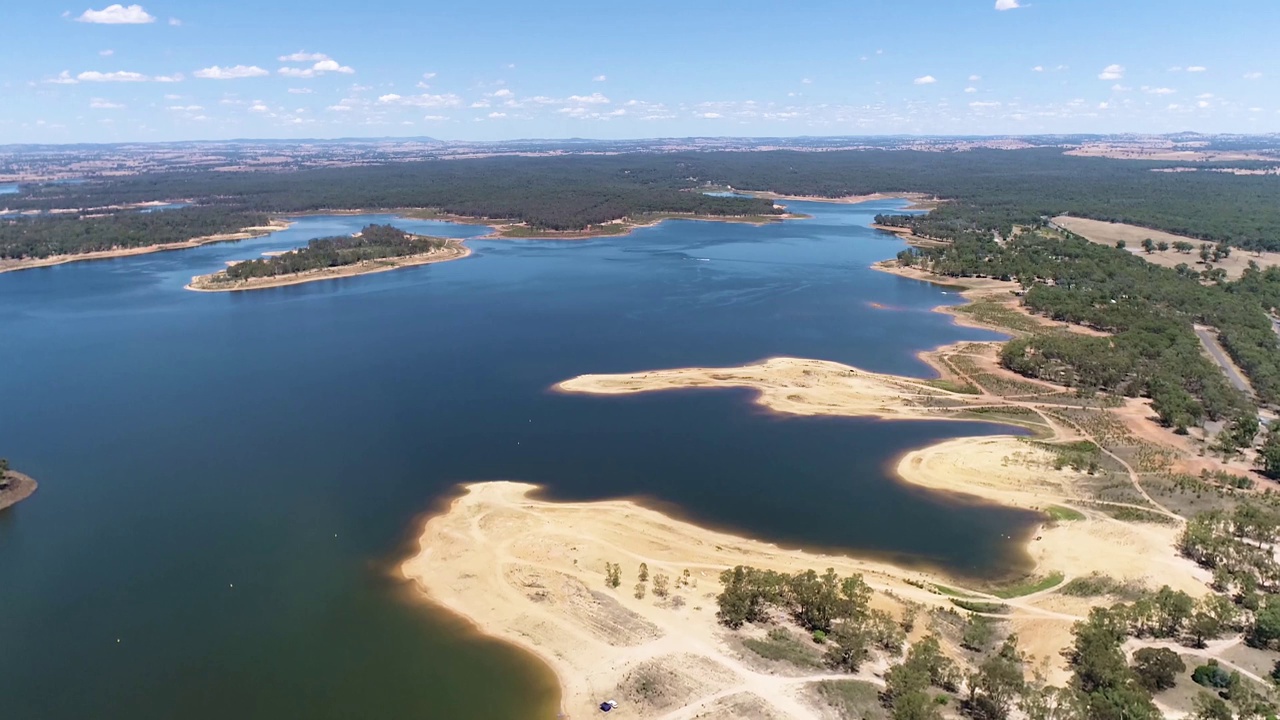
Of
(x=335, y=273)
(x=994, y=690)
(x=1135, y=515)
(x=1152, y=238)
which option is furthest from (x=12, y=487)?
(x=1152, y=238)

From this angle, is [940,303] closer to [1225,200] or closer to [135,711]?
[135,711]

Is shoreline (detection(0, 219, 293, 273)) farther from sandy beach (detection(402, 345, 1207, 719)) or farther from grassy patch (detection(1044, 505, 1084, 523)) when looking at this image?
grassy patch (detection(1044, 505, 1084, 523))

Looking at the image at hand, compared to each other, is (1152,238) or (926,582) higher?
(1152,238)

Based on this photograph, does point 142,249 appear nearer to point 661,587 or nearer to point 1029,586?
point 661,587

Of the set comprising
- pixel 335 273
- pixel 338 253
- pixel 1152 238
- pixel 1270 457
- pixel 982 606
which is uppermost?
pixel 1152 238

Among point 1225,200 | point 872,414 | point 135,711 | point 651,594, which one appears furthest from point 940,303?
point 1225,200

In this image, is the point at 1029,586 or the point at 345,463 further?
the point at 345,463
